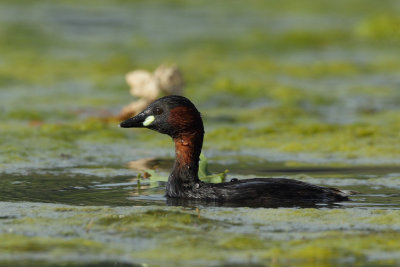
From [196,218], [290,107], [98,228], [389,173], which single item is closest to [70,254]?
[98,228]

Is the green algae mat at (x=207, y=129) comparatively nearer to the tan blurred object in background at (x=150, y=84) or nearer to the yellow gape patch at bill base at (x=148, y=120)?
the tan blurred object in background at (x=150, y=84)

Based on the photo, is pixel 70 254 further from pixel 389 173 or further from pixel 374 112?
pixel 374 112

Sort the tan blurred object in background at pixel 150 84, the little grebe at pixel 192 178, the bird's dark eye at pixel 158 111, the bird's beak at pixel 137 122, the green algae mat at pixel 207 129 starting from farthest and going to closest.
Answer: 1. the tan blurred object in background at pixel 150 84
2. the bird's beak at pixel 137 122
3. the bird's dark eye at pixel 158 111
4. the little grebe at pixel 192 178
5. the green algae mat at pixel 207 129

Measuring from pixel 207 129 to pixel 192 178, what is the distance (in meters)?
5.14

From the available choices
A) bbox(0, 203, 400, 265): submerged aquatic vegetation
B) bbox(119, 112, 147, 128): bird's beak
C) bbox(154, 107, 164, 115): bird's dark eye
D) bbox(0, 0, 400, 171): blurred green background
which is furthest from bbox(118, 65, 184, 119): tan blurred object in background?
bbox(0, 203, 400, 265): submerged aquatic vegetation

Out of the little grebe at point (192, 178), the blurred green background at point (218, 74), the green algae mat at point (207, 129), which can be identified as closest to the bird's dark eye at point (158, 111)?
the little grebe at point (192, 178)

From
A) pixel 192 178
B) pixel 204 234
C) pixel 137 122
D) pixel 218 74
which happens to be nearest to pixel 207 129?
pixel 137 122

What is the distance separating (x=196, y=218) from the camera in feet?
24.5

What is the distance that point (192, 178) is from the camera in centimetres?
874

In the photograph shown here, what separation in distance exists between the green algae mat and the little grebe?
23 centimetres

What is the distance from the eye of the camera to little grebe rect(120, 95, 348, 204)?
827 centimetres

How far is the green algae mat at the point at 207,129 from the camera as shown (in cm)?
667

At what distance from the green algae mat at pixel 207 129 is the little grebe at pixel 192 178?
0.23m

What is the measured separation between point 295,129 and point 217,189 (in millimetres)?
5404
